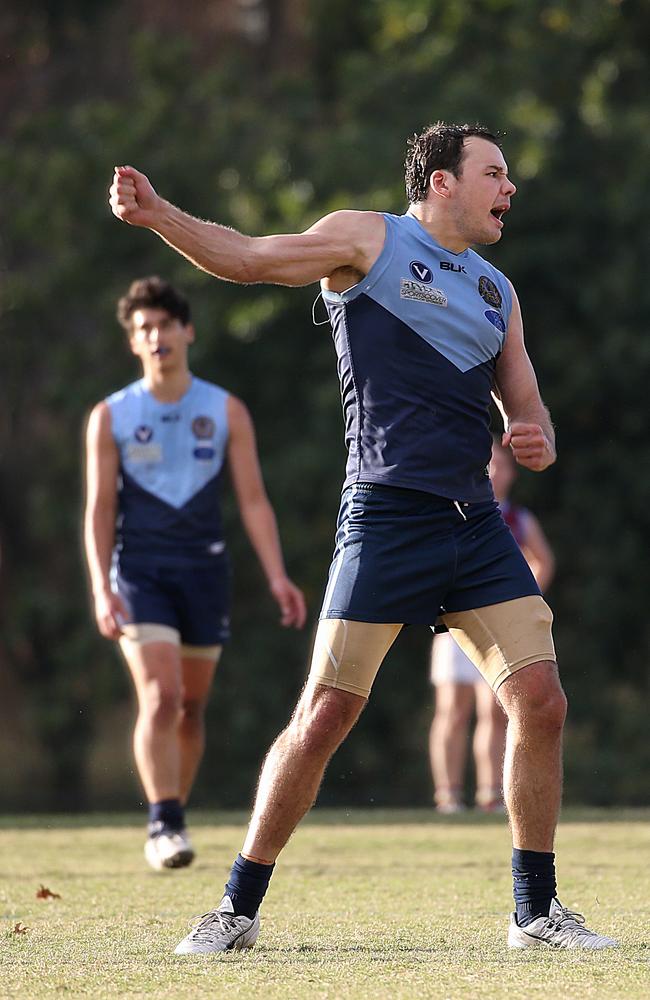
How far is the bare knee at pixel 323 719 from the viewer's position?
16.8 feet

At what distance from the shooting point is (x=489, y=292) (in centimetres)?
543

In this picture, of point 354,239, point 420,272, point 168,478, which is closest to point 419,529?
point 420,272

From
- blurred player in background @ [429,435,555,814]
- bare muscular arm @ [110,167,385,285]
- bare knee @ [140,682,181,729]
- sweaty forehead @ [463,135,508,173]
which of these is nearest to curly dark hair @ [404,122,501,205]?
sweaty forehead @ [463,135,508,173]

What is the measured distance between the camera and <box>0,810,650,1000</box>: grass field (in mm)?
4551

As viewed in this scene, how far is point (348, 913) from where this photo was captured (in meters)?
6.14

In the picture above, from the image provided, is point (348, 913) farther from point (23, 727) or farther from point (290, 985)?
point (23, 727)

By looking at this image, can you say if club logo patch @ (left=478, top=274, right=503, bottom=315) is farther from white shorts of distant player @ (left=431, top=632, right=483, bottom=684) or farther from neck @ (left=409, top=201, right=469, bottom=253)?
white shorts of distant player @ (left=431, top=632, right=483, bottom=684)

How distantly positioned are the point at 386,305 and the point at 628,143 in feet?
45.4

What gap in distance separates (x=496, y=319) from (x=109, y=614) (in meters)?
2.80

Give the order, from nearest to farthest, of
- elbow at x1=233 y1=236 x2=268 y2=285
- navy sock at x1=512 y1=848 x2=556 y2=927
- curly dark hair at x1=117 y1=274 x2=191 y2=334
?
elbow at x1=233 y1=236 x2=268 y2=285, navy sock at x1=512 y1=848 x2=556 y2=927, curly dark hair at x1=117 y1=274 x2=191 y2=334

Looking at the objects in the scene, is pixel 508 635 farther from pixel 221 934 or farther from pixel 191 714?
pixel 191 714

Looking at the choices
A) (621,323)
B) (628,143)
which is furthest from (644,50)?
(621,323)

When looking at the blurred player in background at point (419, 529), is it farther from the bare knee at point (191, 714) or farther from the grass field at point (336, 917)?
the bare knee at point (191, 714)

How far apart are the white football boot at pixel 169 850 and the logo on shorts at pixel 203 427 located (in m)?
1.76
